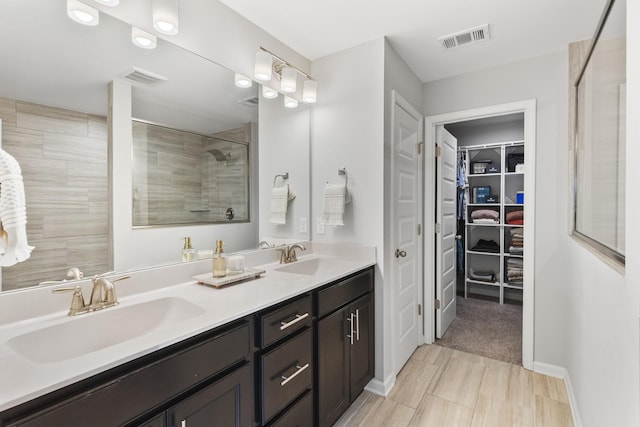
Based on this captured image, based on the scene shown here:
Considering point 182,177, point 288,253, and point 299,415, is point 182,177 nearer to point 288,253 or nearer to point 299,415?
point 288,253

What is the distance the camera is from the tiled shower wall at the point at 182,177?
1471 millimetres

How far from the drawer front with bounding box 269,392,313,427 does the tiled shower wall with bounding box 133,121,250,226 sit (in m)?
1.02

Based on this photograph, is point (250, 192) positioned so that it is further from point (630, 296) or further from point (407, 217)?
point (630, 296)

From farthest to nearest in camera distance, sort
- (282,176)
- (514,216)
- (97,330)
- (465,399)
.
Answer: (514,216)
(282,176)
(465,399)
(97,330)

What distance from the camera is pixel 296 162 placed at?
2.35m

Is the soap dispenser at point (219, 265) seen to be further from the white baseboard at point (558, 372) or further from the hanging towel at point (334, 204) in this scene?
the white baseboard at point (558, 372)

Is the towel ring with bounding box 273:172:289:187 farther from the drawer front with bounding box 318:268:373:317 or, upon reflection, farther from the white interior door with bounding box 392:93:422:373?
the drawer front with bounding box 318:268:373:317

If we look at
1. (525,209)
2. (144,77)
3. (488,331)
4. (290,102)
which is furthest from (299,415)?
(488,331)

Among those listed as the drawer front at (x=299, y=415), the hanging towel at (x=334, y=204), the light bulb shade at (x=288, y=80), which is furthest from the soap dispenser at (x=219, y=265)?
the light bulb shade at (x=288, y=80)

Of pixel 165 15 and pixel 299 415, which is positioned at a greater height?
pixel 165 15

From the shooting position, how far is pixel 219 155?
5.95ft

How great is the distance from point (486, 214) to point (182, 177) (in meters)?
3.76

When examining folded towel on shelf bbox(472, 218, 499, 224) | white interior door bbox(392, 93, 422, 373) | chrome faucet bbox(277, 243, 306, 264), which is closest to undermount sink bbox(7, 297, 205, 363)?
chrome faucet bbox(277, 243, 306, 264)

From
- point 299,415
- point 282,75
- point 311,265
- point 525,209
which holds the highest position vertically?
point 282,75
